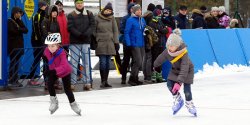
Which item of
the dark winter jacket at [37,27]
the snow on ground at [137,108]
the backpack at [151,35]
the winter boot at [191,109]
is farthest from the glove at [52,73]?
the backpack at [151,35]

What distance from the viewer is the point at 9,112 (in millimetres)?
9789

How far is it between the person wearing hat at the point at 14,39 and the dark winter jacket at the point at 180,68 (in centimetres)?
445

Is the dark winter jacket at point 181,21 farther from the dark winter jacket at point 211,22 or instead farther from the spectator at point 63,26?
the spectator at point 63,26

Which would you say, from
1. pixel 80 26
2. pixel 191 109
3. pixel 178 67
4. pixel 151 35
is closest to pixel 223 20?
pixel 151 35

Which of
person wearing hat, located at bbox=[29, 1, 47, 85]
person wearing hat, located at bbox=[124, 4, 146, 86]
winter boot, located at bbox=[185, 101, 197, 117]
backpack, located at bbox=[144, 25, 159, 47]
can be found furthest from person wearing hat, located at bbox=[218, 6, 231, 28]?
winter boot, located at bbox=[185, 101, 197, 117]

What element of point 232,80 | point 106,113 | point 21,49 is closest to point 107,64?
point 21,49

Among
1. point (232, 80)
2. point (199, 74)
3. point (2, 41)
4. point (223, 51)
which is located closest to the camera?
point (2, 41)

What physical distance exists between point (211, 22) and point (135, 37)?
17.9 feet

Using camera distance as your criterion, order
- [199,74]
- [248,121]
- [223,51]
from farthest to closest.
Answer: [223,51] → [199,74] → [248,121]

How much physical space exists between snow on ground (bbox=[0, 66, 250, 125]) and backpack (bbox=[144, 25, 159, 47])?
1.00m

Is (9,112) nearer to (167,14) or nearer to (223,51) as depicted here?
(167,14)

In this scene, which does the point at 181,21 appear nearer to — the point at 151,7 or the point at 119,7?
the point at 151,7

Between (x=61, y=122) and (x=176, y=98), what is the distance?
1.73 meters

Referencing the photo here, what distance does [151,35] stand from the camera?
14531 millimetres
